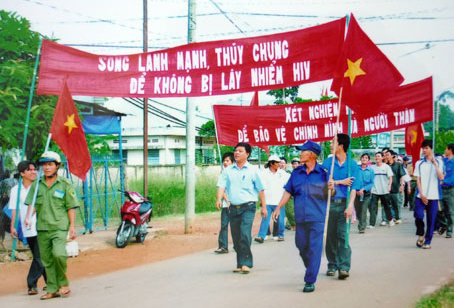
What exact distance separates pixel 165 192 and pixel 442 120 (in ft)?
94.3

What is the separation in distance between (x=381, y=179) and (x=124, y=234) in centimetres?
630

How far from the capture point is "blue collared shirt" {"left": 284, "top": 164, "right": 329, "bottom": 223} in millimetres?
6535

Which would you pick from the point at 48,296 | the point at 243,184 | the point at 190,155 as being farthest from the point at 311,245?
the point at 190,155

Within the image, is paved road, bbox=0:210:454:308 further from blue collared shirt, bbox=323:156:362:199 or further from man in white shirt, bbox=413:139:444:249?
blue collared shirt, bbox=323:156:362:199

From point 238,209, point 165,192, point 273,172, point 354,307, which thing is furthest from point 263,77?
point 165,192

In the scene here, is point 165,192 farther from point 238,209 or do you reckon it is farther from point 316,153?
point 316,153

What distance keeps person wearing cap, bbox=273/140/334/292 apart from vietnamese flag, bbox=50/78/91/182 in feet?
9.63

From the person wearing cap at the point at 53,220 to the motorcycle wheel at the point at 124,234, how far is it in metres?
4.57

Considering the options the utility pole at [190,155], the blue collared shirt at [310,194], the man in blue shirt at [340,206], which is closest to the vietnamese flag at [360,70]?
the man in blue shirt at [340,206]

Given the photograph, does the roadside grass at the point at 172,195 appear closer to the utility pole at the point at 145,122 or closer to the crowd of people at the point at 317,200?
the utility pole at the point at 145,122

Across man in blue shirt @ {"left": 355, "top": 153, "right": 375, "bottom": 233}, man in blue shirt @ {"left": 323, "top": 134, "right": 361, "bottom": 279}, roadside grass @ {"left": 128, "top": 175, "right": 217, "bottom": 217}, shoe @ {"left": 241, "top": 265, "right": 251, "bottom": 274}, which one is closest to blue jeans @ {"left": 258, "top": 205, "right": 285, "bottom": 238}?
man in blue shirt @ {"left": 355, "top": 153, "right": 375, "bottom": 233}

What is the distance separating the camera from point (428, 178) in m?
9.58

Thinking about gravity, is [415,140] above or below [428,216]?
above

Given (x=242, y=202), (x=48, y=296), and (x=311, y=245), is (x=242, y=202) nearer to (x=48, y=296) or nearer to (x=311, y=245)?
(x=311, y=245)
